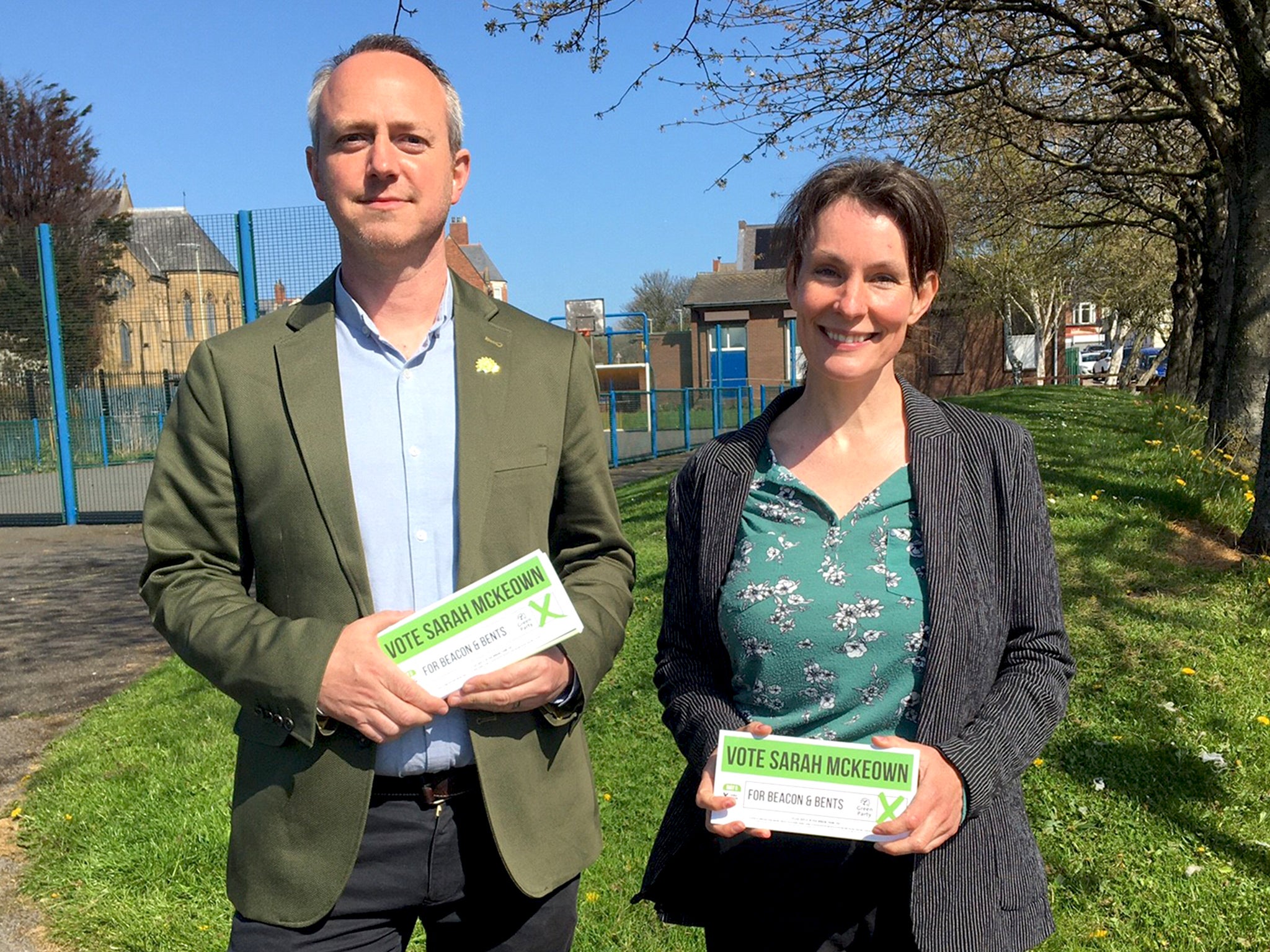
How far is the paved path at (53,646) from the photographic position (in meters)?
5.21

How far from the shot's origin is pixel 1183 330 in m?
25.3

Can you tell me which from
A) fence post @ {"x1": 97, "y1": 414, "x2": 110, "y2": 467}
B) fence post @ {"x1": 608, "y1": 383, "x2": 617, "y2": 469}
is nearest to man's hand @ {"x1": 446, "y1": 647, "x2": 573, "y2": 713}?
fence post @ {"x1": 97, "y1": 414, "x2": 110, "y2": 467}

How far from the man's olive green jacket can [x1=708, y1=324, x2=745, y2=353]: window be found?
46512 millimetres

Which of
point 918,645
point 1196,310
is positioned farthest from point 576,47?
point 1196,310

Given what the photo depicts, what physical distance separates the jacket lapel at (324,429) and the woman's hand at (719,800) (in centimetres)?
72

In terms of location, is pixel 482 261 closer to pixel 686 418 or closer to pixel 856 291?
pixel 686 418

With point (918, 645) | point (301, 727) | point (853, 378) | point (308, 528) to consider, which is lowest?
point (301, 727)

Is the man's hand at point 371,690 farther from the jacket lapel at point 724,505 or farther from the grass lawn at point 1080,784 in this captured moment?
the grass lawn at point 1080,784

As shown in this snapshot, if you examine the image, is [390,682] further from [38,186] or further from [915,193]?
[38,186]

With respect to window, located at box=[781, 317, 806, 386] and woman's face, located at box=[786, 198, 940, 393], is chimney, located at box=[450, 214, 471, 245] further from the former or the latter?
woman's face, located at box=[786, 198, 940, 393]

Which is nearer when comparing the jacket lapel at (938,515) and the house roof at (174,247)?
the jacket lapel at (938,515)

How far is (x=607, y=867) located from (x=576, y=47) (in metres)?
5.29

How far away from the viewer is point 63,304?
15188 mm

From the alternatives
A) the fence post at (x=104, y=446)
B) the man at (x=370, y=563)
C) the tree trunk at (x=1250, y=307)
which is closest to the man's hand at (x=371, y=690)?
the man at (x=370, y=563)
